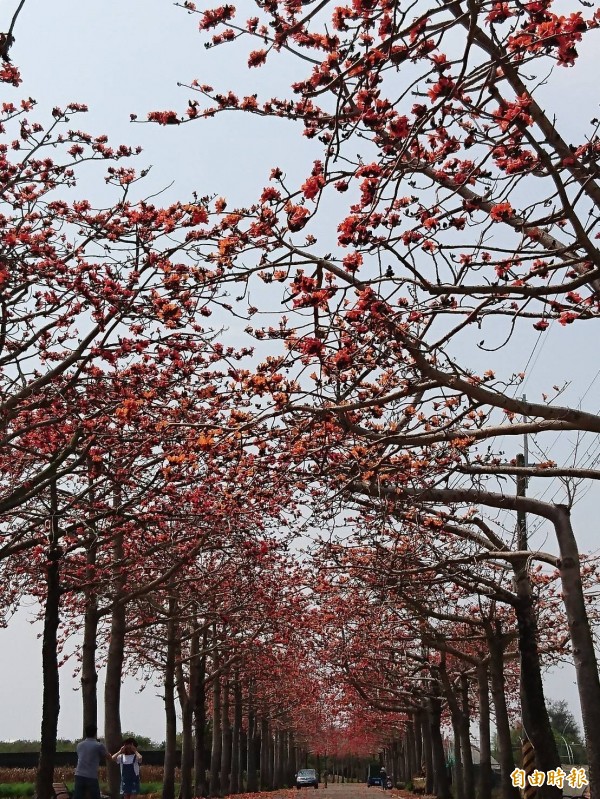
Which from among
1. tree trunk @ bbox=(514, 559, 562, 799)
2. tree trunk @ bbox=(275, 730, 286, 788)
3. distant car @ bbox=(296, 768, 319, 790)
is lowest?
distant car @ bbox=(296, 768, 319, 790)

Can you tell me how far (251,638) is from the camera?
24766mm

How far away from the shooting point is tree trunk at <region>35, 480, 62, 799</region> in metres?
12.5

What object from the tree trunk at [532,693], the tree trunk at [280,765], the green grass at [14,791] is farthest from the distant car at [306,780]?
the tree trunk at [532,693]

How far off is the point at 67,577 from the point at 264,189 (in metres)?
11.2

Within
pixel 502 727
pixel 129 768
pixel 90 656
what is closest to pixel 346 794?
pixel 502 727

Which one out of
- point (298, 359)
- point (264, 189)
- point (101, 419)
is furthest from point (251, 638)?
point (264, 189)

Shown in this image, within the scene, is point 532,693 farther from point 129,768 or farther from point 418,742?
point 418,742

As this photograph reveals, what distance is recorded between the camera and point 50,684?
41.2ft

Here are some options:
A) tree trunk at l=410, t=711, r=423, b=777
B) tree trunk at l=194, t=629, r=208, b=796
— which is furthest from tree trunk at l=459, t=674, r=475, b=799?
tree trunk at l=410, t=711, r=423, b=777

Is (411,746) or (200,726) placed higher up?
(200,726)

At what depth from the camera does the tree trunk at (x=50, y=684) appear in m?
12.5

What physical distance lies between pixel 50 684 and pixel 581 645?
6984 mm

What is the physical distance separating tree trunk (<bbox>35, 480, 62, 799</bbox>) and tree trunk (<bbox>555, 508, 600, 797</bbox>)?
21.7ft

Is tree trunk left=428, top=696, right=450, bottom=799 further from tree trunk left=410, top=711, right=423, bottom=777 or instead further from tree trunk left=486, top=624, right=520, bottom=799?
tree trunk left=486, top=624, right=520, bottom=799
